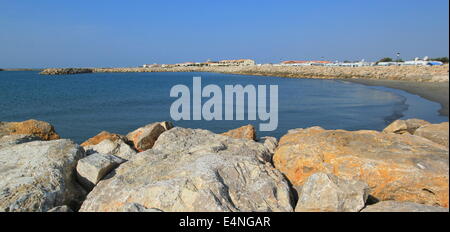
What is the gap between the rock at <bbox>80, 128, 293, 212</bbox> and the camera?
337 centimetres

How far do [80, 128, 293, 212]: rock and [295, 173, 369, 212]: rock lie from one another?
26 centimetres

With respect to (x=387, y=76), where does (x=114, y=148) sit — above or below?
below

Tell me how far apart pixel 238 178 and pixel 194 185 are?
0.66m

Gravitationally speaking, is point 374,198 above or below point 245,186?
below

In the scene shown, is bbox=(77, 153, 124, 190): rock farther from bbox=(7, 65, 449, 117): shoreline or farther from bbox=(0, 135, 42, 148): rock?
bbox=(7, 65, 449, 117): shoreline

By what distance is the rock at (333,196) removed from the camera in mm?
3400

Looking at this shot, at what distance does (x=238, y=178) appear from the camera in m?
3.92

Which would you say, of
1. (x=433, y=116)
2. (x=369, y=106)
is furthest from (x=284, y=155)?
(x=369, y=106)

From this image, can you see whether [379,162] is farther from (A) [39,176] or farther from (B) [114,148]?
(B) [114,148]

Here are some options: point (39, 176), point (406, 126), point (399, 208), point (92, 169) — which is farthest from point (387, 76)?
point (39, 176)
